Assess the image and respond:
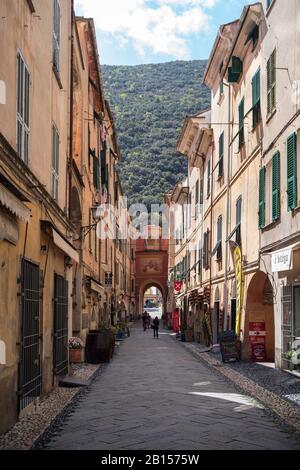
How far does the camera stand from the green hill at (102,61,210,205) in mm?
91000

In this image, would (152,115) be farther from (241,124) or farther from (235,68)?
(241,124)

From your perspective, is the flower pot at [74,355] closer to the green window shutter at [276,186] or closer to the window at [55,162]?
the window at [55,162]

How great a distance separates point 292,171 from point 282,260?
6.54ft

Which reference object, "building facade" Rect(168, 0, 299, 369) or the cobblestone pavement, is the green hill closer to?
"building facade" Rect(168, 0, 299, 369)

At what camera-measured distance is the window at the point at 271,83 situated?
55.5 ft

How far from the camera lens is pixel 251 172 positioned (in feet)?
64.5

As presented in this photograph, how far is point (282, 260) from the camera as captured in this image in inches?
567

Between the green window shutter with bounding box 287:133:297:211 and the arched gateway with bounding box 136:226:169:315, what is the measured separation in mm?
62212

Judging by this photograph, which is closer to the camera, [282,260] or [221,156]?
[282,260]

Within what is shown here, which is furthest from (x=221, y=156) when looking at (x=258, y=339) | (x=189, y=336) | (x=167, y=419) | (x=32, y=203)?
(x=167, y=419)

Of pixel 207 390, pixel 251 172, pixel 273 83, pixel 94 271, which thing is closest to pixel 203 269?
pixel 94 271

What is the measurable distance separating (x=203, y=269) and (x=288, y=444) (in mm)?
23357

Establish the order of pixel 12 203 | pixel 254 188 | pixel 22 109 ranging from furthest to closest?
pixel 254 188 → pixel 22 109 → pixel 12 203

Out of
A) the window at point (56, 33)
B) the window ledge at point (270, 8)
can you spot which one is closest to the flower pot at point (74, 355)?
the window at point (56, 33)
